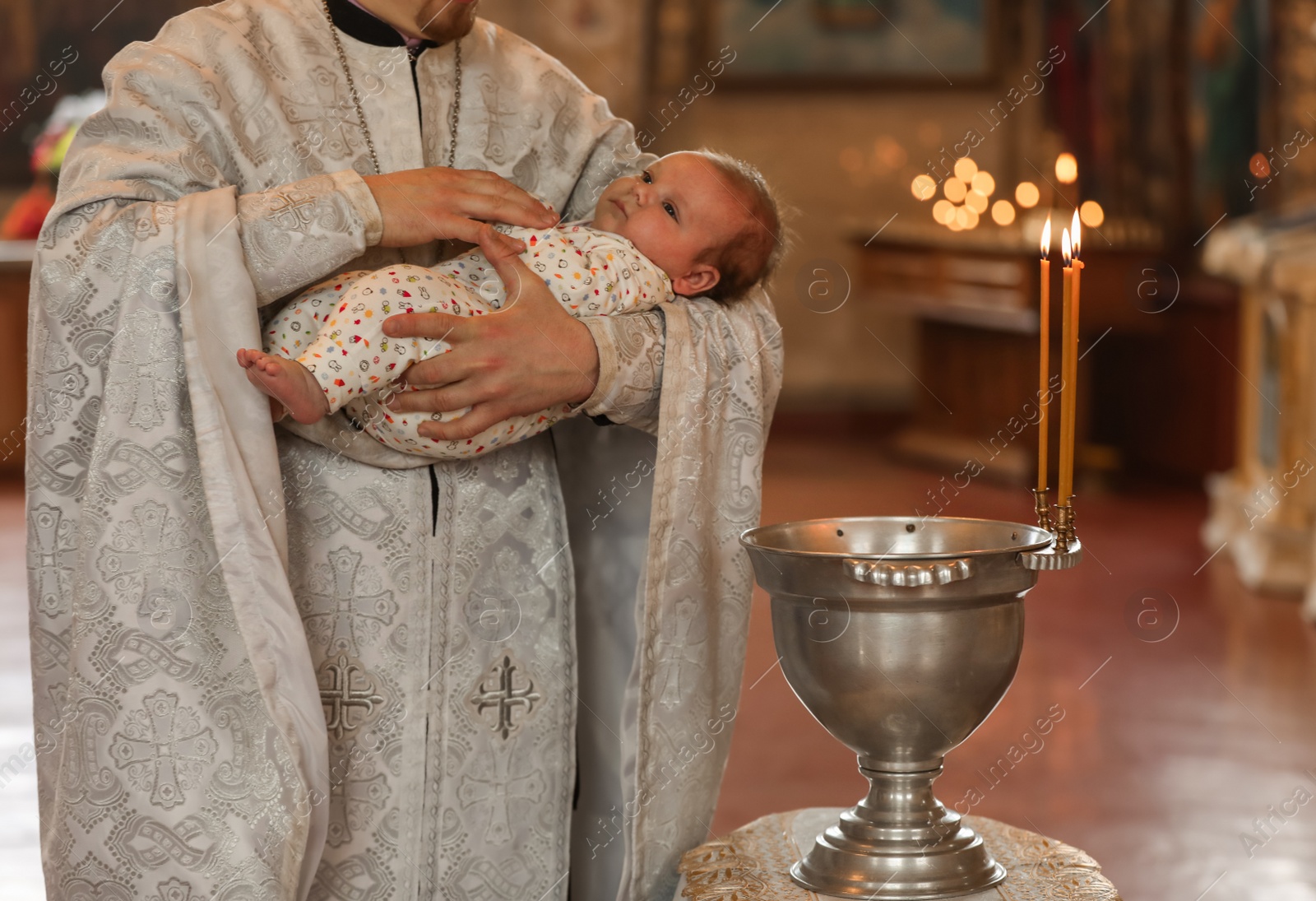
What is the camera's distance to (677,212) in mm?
2182

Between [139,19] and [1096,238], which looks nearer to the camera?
[1096,238]

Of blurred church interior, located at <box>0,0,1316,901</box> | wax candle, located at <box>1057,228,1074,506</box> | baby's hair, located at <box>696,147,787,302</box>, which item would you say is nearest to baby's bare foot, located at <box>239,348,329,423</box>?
baby's hair, located at <box>696,147,787,302</box>

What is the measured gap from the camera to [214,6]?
208cm

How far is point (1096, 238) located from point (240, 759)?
308 inches

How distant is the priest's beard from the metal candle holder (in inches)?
32.7

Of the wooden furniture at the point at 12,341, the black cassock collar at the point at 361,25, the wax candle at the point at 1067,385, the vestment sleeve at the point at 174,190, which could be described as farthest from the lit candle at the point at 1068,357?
the wooden furniture at the point at 12,341

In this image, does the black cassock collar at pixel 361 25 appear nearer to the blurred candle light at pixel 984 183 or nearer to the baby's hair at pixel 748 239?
the baby's hair at pixel 748 239

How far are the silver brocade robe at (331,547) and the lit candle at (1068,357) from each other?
495mm

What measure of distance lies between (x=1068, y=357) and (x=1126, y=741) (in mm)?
3105

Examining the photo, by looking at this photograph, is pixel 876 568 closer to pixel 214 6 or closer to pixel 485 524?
pixel 485 524

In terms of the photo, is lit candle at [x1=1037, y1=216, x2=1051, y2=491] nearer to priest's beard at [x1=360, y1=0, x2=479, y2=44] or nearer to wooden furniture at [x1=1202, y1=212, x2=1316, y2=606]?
priest's beard at [x1=360, y1=0, x2=479, y2=44]

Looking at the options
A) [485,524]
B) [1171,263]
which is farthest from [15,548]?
[1171,263]

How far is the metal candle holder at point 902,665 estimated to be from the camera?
175 centimetres

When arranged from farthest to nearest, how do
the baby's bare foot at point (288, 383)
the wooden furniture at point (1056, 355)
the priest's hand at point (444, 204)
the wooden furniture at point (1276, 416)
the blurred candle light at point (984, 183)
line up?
the blurred candle light at point (984, 183) < the wooden furniture at point (1056, 355) < the wooden furniture at point (1276, 416) < the priest's hand at point (444, 204) < the baby's bare foot at point (288, 383)
